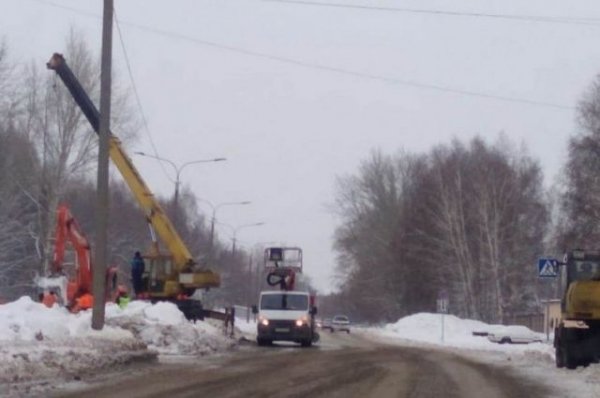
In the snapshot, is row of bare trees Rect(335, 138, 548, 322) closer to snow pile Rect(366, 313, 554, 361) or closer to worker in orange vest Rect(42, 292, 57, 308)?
snow pile Rect(366, 313, 554, 361)

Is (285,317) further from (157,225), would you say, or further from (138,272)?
(138,272)

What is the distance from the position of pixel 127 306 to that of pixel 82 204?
52786 mm

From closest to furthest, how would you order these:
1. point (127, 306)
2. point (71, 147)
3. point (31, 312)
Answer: point (31, 312)
point (127, 306)
point (71, 147)

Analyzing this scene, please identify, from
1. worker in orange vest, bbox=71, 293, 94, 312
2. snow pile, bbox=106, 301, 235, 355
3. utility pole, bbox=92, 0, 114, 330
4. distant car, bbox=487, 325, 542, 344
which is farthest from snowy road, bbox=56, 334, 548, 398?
distant car, bbox=487, 325, 542, 344

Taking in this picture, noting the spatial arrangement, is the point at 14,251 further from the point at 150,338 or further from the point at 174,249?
the point at 150,338

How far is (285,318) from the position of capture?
45.0 m

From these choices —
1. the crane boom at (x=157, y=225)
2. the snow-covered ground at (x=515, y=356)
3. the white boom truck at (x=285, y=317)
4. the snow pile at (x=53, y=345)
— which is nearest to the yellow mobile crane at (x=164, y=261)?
the crane boom at (x=157, y=225)

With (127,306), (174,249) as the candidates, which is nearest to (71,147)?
(174,249)

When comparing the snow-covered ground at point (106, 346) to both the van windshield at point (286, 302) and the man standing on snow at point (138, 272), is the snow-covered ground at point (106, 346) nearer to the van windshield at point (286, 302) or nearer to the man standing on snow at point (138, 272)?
the van windshield at point (286, 302)

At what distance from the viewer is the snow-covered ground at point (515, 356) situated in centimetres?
2367

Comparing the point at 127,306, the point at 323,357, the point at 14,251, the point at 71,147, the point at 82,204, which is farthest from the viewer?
the point at 82,204

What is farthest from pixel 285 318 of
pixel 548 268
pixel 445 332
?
pixel 445 332

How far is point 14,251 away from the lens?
72562mm

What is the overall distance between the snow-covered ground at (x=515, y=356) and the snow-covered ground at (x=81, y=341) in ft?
28.5
